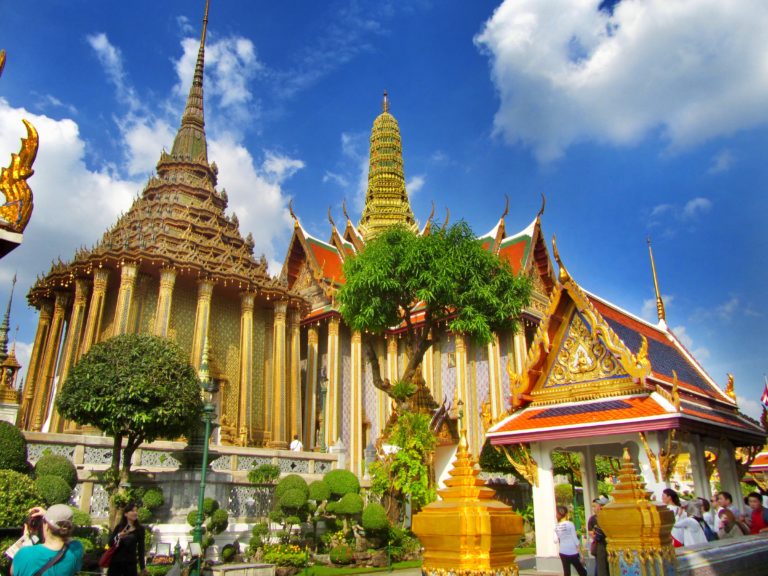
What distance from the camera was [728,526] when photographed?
8078mm

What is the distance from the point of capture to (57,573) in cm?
341

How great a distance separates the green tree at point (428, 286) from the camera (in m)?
16.7

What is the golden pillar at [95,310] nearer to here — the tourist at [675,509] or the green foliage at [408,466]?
the green foliage at [408,466]

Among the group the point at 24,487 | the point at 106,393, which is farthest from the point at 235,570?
the point at 106,393

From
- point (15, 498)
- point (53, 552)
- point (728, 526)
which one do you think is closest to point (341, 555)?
point (15, 498)

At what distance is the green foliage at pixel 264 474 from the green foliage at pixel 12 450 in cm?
454

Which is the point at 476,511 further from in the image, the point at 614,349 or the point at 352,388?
the point at 352,388

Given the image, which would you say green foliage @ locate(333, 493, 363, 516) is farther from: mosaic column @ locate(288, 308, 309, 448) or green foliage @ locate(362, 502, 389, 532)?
mosaic column @ locate(288, 308, 309, 448)

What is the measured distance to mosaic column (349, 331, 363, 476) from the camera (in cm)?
2661

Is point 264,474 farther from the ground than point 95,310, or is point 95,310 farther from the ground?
point 95,310

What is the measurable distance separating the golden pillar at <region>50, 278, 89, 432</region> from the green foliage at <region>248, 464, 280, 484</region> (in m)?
8.87

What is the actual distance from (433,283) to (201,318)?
31.3ft

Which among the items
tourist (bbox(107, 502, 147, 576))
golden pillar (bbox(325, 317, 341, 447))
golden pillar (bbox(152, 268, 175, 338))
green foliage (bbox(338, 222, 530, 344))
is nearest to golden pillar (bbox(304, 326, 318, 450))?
golden pillar (bbox(325, 317, 341, 447))

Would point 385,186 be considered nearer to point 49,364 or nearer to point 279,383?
point 279,383
